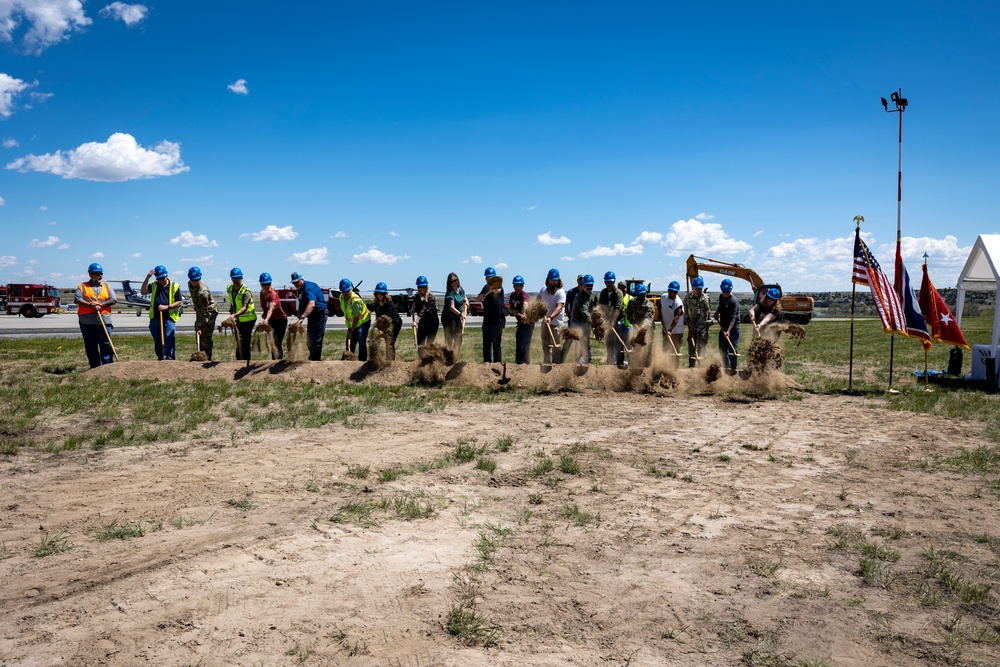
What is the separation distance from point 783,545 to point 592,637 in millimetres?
2085

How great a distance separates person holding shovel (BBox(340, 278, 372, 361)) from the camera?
44.9 ft

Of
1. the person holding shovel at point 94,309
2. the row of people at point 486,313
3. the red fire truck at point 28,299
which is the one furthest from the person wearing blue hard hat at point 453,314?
the red fire truck at point 28,299

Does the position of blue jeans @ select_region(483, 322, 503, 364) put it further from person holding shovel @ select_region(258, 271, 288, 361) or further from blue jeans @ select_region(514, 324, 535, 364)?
person holding shovel @ select_region(258, 271, 288, 361)

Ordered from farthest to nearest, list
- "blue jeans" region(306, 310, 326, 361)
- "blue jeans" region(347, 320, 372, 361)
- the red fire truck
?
the red fire truck, "blue jeans" region(347, 320, 372, 361), "blue jeans" region(306, 310, 326, 361)

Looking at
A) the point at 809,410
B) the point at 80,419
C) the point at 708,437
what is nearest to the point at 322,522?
the point at 708,437

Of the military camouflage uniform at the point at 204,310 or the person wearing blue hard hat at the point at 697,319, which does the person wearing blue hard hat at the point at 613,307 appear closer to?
the person wearing blue hard hat at the point at 697,319

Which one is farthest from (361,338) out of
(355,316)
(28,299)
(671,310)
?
(28,299)

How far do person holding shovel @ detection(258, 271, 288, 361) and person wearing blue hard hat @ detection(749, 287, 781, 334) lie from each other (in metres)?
9.26

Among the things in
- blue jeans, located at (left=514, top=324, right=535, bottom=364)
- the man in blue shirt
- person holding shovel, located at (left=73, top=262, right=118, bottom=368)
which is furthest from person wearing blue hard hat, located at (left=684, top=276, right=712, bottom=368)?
person holding shovel, located at (left=73, top=262, right=118, bottom=368)

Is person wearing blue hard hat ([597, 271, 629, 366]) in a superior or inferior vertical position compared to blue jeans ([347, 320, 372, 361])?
superior

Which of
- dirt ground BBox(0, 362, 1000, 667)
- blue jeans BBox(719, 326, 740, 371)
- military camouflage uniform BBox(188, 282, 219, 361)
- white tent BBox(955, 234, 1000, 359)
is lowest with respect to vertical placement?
dirt ground BBox(0, 362, 1000, 667)

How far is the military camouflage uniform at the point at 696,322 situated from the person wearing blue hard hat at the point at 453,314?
4.54 m

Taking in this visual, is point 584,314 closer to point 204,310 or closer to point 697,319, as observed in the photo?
point 697,319

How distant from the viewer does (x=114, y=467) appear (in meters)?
7.08
